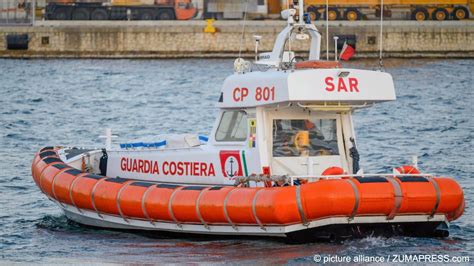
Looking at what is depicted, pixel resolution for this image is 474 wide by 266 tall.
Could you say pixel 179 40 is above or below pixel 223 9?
below

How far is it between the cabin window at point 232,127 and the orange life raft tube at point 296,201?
1.19 meters

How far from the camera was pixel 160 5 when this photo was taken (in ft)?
242

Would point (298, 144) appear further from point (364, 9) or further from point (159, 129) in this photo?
point (364, 9)

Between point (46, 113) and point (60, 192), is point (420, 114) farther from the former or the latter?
point (60, 192)

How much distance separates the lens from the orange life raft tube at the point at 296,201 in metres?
18.3

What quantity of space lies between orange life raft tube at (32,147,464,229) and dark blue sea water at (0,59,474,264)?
48 centimetres

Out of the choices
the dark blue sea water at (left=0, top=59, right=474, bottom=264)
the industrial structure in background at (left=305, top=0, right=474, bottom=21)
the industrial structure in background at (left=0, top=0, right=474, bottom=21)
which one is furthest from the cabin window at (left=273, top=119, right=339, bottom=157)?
the industrial structure in background at (left=305, top=0, right=474, bottom=21)

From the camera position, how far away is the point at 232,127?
20.5 meters

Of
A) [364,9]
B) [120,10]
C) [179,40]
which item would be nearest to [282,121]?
[179,40]

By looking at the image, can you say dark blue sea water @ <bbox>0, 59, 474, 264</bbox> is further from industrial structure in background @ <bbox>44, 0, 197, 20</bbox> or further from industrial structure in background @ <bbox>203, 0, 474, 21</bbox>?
industrial structure in background @ <bbox>203, 0, 474, 21</bbox>

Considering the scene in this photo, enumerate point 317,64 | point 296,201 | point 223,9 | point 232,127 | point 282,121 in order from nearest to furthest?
point 296,201
point 317,64
point 282,121
point 232,127
point 223,9

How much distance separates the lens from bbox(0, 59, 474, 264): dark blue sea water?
19.2 metres

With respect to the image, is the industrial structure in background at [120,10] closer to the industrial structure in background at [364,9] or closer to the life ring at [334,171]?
the industrial structure in background at [364,9]

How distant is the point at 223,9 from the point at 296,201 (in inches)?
2217
